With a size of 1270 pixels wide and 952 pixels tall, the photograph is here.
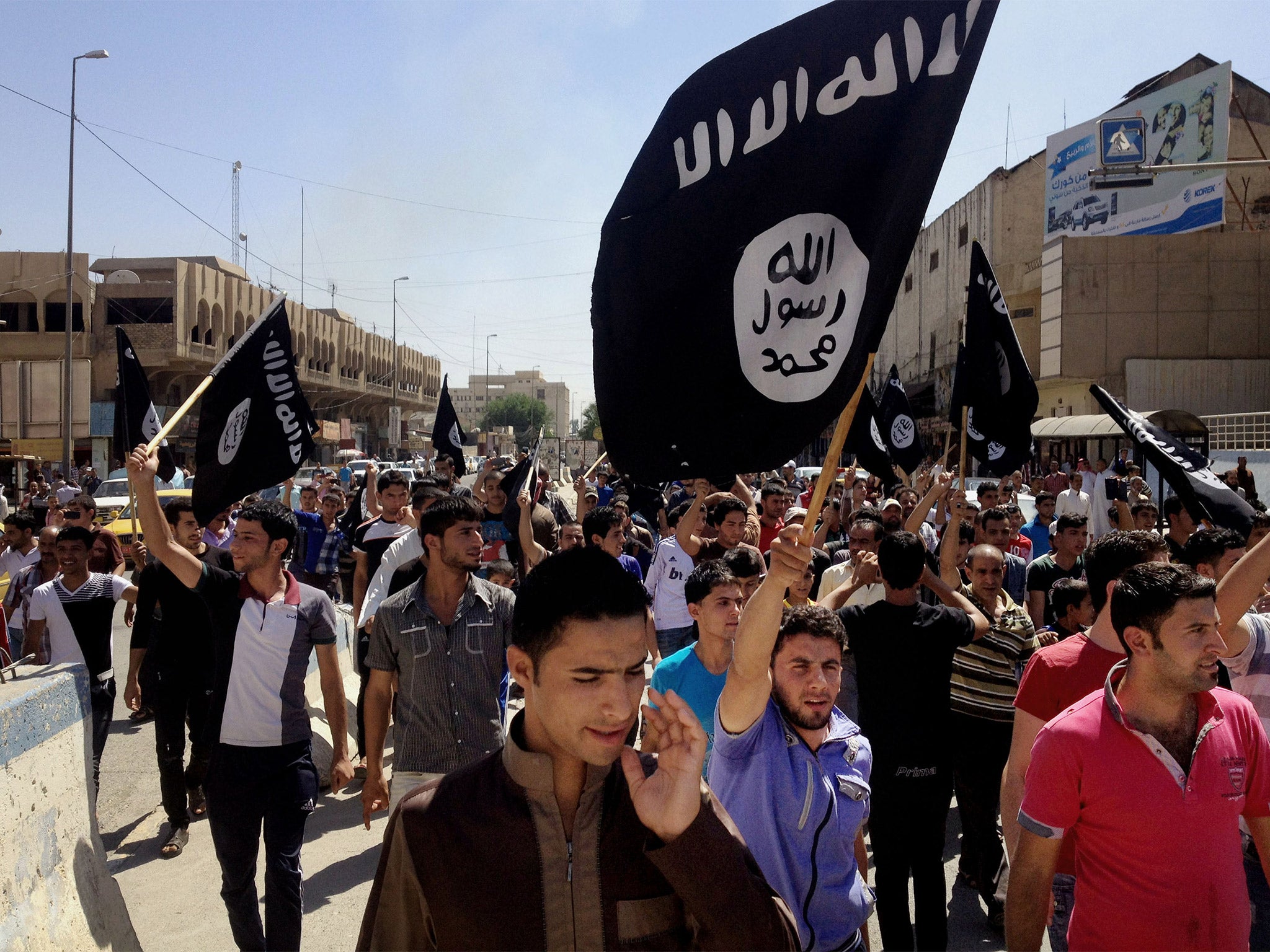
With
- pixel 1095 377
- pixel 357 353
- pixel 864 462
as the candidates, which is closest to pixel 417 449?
pixel 357 353

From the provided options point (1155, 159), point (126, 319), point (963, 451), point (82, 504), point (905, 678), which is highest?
point (1155, 159)

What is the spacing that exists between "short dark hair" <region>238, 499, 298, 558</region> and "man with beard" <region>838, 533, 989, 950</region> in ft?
8.16

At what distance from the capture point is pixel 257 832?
14.3 ft

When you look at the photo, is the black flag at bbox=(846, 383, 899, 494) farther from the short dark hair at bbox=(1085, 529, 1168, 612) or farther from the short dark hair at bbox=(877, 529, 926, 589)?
the short dark hair at bbox=(1085, 529, 1168, 612)

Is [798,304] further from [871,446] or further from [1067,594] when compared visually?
[871,446]

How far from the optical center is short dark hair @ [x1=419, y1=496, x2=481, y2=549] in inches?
178

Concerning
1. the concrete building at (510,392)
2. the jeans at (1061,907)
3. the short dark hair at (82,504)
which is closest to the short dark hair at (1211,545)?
the jeans at (1061,907)

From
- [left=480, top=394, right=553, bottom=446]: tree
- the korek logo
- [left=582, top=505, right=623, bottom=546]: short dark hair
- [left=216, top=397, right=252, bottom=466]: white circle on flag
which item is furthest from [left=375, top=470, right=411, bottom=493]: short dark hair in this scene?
[left=480, top=394, right=553, bottom=446]: tree

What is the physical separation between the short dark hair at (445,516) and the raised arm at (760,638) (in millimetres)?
1745

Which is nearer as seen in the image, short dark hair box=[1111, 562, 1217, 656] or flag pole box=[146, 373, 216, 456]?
short dark hair box=[1111, 562, 1217, 656]

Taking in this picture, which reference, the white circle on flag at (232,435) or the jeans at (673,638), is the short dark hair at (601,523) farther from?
the white circle on flag at (232,435)

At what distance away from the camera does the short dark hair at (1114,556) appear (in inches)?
144

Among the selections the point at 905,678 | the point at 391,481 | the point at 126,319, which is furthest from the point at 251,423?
the point at 126,319

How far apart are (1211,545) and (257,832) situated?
14.5ft
